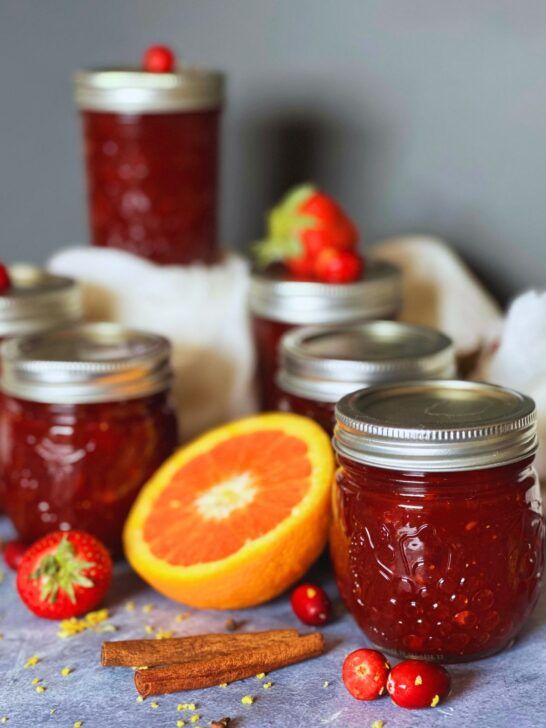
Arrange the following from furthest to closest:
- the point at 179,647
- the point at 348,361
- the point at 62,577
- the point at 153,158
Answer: the point at 153,158
the point at 348,361
the point at 62,577
the point at 179,647

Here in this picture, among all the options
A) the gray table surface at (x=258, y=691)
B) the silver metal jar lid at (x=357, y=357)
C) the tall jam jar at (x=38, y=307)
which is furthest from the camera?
the tall jam jar at (x=38, y=307)

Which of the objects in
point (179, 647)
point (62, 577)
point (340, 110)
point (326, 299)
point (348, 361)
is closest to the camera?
point (179, 647)

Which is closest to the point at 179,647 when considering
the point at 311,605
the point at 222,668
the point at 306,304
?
the point at 222,668

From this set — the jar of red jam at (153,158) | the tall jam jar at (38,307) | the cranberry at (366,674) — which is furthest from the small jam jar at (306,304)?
the cranberry at (366,674)

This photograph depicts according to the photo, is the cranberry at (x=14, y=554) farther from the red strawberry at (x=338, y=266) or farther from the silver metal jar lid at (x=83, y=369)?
the red strawberry at (x=338, y=266)

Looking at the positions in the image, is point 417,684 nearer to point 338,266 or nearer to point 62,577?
point 62,577

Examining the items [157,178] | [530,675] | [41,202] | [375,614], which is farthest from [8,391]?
[41,202]
